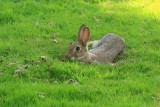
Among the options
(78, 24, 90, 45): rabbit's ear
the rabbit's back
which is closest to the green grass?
the rabbit's back

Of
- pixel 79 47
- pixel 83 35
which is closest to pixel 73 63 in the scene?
pixel 79 47

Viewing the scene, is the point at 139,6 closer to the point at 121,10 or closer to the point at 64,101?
the point at 121,10

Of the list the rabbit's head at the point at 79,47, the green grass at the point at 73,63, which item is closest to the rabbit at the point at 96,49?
the rabbit's head at the point at 79,47

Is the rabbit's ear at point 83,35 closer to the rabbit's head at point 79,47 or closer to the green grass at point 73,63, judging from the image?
the rabbit's head at point 79,47

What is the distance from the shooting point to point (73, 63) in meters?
8.61

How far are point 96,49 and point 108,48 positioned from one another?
269 mm

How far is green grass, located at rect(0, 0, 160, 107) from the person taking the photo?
6957mm

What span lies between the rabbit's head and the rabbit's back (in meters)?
0.43

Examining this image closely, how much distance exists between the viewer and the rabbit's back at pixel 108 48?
9711 mm

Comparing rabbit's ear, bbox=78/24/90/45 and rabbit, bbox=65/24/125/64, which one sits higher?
A: rabbit's ear, bbox=78/24/90/45

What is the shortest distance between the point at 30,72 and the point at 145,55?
2.81 m

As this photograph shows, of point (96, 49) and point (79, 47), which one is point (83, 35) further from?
point (96, 49)

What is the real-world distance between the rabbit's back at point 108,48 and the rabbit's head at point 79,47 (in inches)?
17.0

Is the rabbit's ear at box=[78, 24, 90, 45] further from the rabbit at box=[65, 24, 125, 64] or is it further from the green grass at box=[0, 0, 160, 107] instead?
the green grass at box=[0, 0, 160, 107]
